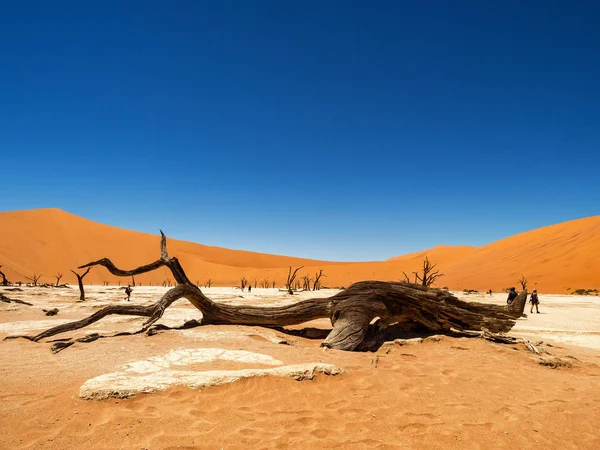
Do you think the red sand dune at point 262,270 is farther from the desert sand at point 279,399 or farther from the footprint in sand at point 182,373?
the footprint in sand at point 182,373

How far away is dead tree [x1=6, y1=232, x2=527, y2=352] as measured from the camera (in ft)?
27.0

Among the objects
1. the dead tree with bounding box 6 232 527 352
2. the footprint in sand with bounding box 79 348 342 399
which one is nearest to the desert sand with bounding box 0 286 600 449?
the footprint in sand with bounding box 79 348 342 399

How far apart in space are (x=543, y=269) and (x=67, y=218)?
280 feet

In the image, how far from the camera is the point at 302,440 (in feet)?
11.5

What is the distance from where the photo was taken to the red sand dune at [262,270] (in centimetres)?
4272

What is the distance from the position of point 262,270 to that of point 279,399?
228 ft

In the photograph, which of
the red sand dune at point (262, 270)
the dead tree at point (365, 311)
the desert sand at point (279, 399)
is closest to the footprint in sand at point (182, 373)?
the desert sand at point (279, 399)

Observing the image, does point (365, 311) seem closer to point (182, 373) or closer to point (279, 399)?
point (279, 399)

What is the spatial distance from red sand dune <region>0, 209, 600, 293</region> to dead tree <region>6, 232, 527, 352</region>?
36.0 m

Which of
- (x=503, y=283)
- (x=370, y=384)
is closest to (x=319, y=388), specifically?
(x=370, y=384)

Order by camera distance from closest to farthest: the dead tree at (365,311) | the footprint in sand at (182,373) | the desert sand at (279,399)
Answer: the desert sand at (279,399) < the footprint in sand at (182,373) < the dead tree at (365,311)

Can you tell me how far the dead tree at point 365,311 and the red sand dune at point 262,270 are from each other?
36024 mm

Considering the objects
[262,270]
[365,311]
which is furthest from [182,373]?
[262,270]

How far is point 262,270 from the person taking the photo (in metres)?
73.2
